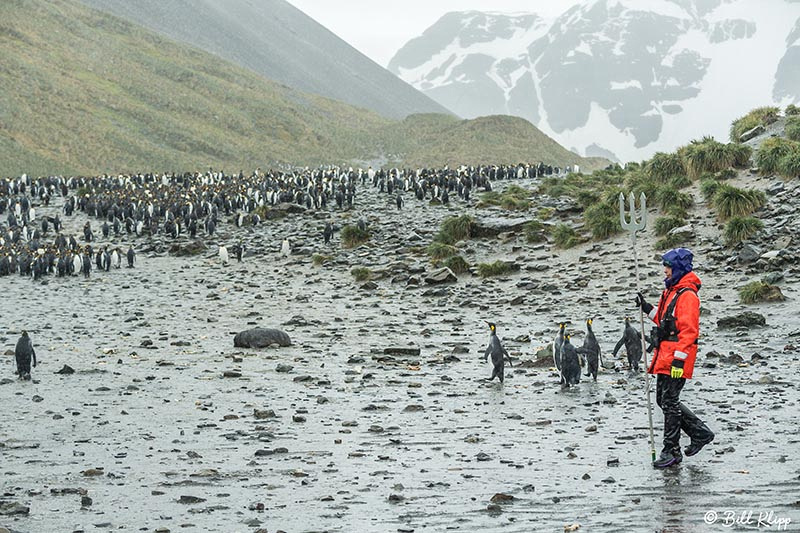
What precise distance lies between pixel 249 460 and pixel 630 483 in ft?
11.2

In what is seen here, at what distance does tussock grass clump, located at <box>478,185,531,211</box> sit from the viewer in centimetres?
2761

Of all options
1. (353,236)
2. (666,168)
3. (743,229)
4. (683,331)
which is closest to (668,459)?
(683,331)

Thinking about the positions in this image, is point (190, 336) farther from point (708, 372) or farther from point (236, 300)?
point (708, 372)

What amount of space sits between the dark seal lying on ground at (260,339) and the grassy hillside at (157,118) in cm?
6036

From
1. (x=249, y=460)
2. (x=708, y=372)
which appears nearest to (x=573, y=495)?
(x=249, y=460)

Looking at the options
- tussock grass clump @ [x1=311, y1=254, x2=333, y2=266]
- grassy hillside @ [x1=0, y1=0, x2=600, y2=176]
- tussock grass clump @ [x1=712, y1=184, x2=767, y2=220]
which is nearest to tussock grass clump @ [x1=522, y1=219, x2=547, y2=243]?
tussock grass clump @ [x1=712, y1=184, x2=767, y2=220]

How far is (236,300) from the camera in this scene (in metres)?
20.0

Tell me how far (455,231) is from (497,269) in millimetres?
4198

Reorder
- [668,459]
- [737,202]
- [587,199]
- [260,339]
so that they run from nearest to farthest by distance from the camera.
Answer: [668,459] → [260,339] → [737,202] → [587,199]

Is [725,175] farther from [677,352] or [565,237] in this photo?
[677,352]

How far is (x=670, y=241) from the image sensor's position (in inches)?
742

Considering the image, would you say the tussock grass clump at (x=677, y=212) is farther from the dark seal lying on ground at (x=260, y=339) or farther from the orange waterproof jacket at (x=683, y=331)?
the orange waterproof jacket at (x=683, y=331)

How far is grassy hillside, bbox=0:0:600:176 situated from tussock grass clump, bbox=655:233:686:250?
60.8 m

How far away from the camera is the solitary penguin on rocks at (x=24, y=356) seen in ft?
39.7
